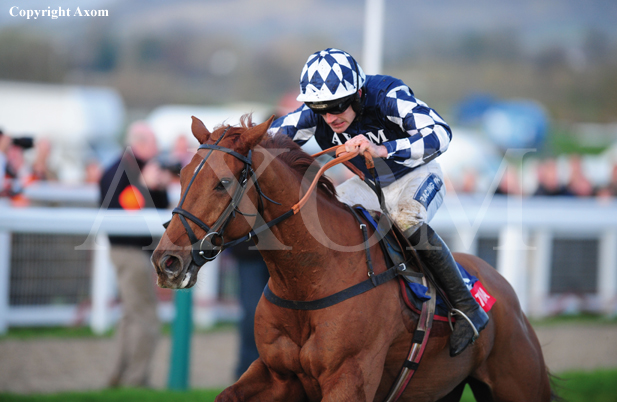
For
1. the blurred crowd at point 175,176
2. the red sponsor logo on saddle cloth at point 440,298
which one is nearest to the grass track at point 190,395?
the red sponsor logo on saddle cloth at point 440,298

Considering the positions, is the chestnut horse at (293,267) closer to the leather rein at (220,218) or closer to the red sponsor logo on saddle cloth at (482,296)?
the leather rein at (220,218)

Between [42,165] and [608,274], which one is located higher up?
[42,165]

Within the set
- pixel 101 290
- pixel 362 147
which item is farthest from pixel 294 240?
pixel 101 290

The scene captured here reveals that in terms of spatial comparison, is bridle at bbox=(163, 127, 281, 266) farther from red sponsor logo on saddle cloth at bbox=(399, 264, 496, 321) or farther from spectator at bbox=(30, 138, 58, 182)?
spectator at bbox=(30, 138, 58, 182)

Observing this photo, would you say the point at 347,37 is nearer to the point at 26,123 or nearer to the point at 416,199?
the point at 26,123

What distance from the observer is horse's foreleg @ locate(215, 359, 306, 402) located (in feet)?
9.68

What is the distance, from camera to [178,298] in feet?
16.0

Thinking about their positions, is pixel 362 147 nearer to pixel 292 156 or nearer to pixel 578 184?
pixel 292 156

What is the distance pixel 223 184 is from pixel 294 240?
0.46 m

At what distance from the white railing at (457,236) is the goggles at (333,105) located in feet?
8.21

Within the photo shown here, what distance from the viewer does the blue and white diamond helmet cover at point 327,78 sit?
303 centimetres

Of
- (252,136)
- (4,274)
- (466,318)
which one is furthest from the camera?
(4,274)

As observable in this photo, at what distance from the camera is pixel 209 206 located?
2.55m

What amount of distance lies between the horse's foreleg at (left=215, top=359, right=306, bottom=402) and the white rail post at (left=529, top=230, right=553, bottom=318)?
541 cm
